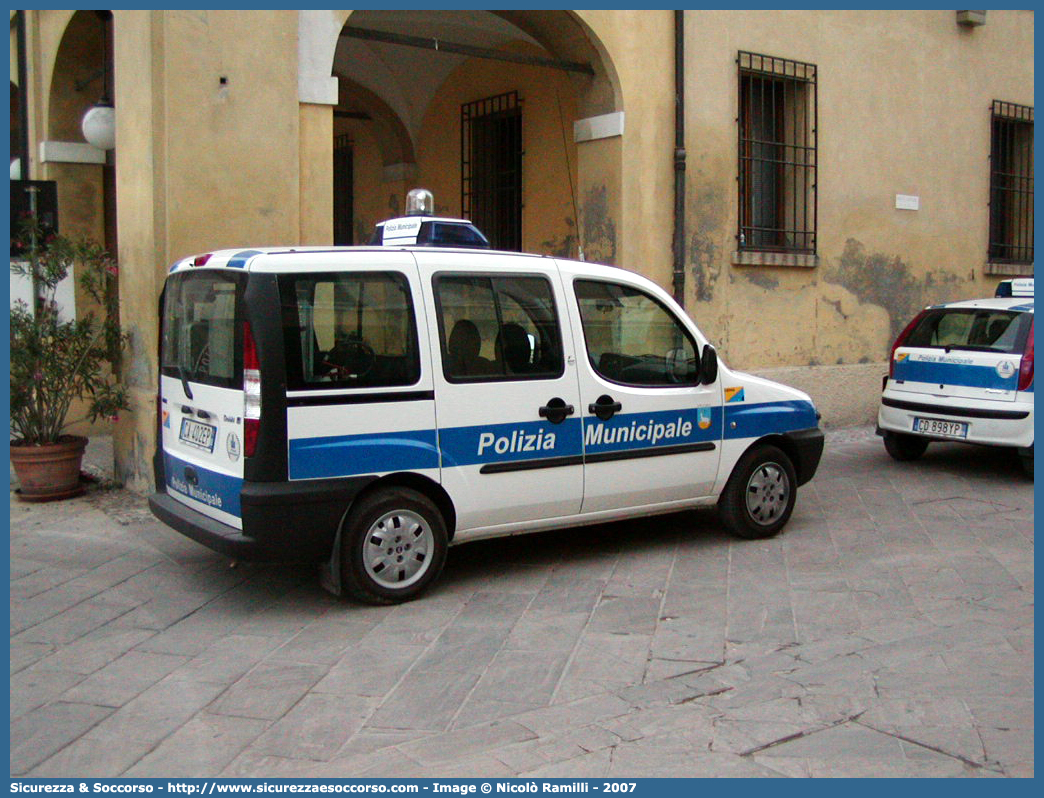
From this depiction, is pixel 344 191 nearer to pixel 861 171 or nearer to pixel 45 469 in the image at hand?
pixel 861 171

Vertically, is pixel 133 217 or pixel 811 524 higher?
pixel 133 217

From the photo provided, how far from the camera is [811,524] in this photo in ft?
25.3

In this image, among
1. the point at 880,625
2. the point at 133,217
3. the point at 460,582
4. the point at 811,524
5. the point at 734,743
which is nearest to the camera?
the point at 734,743

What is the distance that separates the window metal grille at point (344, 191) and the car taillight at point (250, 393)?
392 inches

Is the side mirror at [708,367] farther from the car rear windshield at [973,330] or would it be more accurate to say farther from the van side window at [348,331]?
the car rear windshield at [973,330]

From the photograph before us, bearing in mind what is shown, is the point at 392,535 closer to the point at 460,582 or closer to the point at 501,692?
the point at 460,582

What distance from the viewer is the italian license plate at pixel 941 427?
9273 millimetres

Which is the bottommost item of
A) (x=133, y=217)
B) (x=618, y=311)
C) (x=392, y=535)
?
(x=392, y=535)

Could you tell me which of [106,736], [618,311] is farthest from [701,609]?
[106,736]

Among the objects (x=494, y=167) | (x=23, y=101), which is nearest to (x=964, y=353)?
(x=494, y=167)

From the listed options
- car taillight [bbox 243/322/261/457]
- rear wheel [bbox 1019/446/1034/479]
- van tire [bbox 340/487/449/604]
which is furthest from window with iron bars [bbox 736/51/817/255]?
car taillight [bbox 243/322/261/457]

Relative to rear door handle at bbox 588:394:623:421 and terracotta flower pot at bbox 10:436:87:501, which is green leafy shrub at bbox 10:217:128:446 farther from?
rear door handle at bbox 588:394:623:421

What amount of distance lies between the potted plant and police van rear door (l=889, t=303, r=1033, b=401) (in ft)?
22.1

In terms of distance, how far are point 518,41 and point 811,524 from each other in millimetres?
6551
